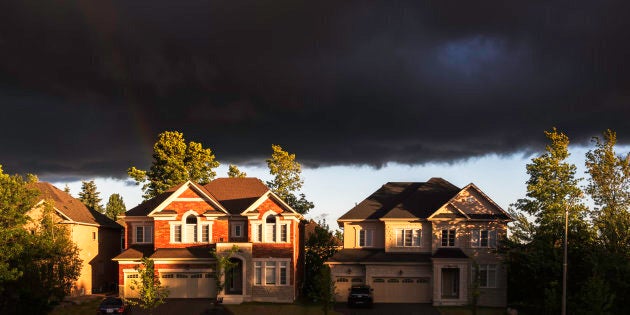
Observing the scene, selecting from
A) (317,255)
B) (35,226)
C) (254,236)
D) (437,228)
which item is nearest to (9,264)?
(35,226)

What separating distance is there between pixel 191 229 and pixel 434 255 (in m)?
19.5

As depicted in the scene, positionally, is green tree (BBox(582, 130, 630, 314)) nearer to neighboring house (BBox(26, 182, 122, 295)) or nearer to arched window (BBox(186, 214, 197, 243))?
arched window (BBox(186, 214, 197, 243))

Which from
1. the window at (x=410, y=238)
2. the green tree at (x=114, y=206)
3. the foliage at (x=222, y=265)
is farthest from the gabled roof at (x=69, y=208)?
the green tree at (x=114, y=206)

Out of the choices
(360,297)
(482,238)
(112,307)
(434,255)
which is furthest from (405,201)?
(112,307)

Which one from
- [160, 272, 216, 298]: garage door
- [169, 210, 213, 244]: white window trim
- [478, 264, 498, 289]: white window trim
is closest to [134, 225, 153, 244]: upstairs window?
[169, 210, 213, 244]: white window trim

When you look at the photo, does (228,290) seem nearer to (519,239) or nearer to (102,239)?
(102,239)

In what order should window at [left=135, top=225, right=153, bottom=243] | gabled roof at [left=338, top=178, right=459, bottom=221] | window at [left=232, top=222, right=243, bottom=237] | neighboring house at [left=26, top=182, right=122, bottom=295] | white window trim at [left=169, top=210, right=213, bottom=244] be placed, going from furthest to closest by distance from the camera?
1. window at [left=135, top=225, right=153, bottom=243]
2. neighboring house at [left=26, top=182, right=122, bottom=295]
3. gabled roof at [left=338, top=178, right=459, bottom=221]
4. window at [left=232, top=222, right=243, bottom=237]
5. white window trim at [left=169, top=210, right=213, bottom=244]

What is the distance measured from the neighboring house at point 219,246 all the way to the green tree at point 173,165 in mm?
18081

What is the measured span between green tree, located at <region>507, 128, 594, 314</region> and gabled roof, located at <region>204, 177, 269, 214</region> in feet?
69.7

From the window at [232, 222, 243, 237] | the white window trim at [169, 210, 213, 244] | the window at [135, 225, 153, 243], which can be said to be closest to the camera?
the white window trim at [169, 210, 213, 244]

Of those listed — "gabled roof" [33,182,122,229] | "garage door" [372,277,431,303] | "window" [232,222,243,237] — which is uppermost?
"gabled roof" [33,182,122,229]

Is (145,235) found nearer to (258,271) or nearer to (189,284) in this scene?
(189,284)

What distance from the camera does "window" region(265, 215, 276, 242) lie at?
47531 mm

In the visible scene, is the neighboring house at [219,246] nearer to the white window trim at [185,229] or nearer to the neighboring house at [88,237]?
the white window trim at [185,229]
